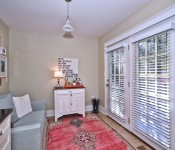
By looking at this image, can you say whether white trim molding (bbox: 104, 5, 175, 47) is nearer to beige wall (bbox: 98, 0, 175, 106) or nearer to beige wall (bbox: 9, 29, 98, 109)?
beige wall (bbox: 98, 0, 175, 106)

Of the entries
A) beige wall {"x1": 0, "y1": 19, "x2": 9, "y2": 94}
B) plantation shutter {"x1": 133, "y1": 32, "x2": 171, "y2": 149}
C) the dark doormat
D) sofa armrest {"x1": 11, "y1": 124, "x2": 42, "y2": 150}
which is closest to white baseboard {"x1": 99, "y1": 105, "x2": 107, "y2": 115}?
the dark doormat

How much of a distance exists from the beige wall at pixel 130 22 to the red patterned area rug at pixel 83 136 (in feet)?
3.63

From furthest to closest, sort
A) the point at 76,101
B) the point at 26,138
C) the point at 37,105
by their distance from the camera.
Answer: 1. the point at 76,101
2. the point at 37,105
3. the point at 26,138

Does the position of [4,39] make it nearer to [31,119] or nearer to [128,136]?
[31,119]

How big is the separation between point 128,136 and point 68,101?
1702 mm

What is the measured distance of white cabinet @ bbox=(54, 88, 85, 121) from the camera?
128 inches

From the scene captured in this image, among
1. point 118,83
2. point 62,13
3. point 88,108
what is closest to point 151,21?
point 118,83

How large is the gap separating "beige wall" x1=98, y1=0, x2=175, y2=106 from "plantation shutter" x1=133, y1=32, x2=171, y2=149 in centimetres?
41

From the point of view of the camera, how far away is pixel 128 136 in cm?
240

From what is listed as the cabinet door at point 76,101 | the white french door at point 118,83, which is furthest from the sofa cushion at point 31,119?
the white french door at point 118,83

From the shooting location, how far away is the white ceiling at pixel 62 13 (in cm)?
212

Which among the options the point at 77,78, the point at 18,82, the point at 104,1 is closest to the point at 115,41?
the point at 104,1

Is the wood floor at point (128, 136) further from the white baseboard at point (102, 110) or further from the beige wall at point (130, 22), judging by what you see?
the beige wall at point (130, 22)

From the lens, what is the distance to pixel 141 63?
2.27 meters
